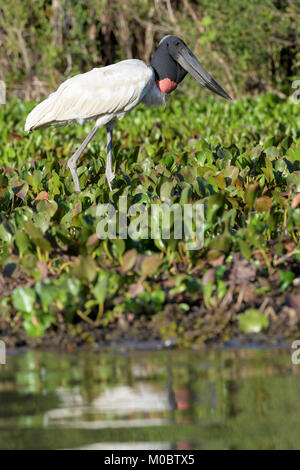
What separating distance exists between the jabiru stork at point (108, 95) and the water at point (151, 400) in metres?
3.95

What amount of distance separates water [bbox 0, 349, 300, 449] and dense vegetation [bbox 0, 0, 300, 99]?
13.0 meters

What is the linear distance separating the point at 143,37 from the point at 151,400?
17.5m

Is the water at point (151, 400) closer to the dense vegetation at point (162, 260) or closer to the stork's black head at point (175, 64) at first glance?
the dense vegetation at point (162, 260)

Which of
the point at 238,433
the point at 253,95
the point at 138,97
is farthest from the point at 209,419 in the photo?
the point at 253,95

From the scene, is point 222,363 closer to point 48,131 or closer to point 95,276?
point 95,276

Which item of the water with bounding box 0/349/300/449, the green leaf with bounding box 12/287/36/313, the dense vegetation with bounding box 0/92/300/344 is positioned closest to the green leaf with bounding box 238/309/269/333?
the dense vegetation with bounding box 0/92/300/344

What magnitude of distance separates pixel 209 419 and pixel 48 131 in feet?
33.4

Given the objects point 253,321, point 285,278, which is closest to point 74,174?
point 285,278

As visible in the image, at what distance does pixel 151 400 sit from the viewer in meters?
4.27

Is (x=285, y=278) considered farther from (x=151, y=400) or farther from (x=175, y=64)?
(x=175, y=64)

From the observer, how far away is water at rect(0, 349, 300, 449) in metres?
3.83

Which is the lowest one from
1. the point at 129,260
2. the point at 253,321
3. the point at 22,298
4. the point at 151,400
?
the point at 151,400

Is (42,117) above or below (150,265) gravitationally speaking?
above

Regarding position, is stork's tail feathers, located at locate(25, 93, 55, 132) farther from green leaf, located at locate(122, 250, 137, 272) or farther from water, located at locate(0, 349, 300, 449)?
water, located at locate(0, 349, 300, 449)
